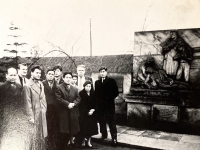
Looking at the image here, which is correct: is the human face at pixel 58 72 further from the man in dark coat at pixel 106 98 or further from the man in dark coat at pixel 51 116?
the man in dark coat at pixel 106 98

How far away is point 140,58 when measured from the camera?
84.0 inches

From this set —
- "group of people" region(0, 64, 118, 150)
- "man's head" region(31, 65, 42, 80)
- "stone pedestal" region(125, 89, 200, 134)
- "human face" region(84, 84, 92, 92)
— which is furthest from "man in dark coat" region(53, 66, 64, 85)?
"stone pedestal" region(125, 89, 200, 134)

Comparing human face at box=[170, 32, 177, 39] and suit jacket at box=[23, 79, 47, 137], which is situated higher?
human face at box=[170, 32, 177, 39]

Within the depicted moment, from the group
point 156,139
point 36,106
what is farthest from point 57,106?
point 156,139

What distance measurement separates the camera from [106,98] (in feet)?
7.24

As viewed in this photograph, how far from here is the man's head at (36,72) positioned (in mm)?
2311

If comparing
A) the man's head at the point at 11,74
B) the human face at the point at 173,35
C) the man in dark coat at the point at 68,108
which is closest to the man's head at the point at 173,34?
the human face at the point at 173,35

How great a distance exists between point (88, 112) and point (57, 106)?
13.2 inches

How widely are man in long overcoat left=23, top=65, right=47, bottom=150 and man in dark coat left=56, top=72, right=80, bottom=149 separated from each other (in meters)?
0.17

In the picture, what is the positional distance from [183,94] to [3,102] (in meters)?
1.83

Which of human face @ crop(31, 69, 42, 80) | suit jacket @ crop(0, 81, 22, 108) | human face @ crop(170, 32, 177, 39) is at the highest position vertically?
human face @ crop(170, 32, 177, 39)

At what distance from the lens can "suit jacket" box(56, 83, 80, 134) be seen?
2.29 meters

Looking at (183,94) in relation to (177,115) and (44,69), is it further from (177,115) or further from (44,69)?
(44,69)

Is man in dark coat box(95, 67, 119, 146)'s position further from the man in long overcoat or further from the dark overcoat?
the man in long overcoat
